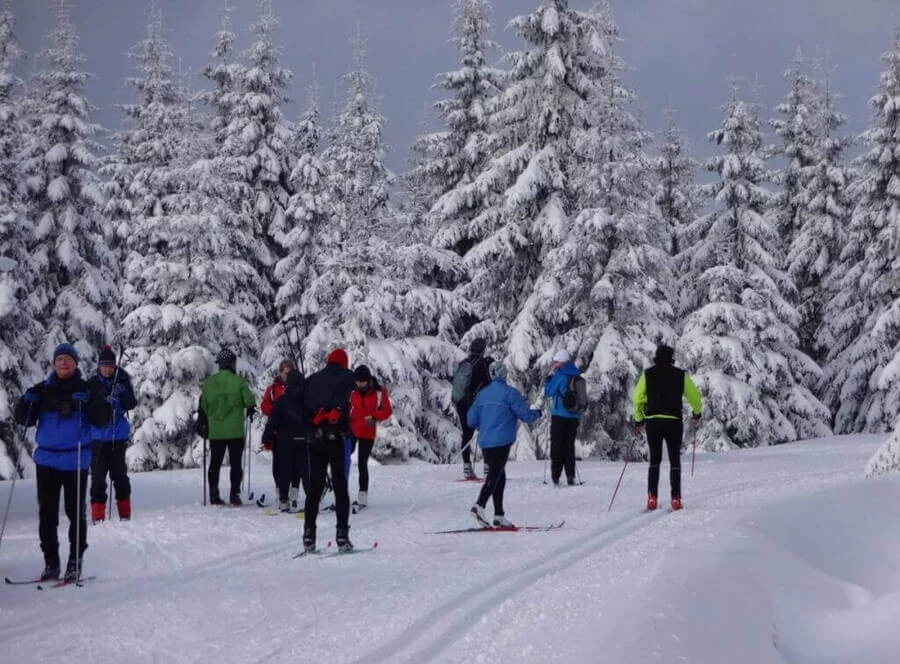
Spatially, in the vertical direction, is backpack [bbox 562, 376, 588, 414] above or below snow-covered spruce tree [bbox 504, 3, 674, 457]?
below

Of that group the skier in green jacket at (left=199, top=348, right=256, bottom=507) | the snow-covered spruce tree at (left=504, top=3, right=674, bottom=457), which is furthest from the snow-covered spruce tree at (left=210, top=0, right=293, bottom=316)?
the skier in green jacket at (left=199, top=348, right=256, bottom=507)

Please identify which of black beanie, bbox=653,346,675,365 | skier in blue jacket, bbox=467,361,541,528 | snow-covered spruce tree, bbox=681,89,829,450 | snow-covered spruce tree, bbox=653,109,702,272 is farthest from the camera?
snow-covered spruce tree, bbox=653,109,702,272

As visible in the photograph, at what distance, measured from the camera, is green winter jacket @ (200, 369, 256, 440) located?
13656 millimetres

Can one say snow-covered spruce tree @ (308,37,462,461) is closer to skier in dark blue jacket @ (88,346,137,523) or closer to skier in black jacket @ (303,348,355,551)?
skier in dark blue jacket @ (88,346,137,523)

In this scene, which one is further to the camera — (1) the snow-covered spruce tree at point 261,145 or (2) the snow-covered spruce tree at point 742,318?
(1) the snow-covered spruce tree at point 261,145

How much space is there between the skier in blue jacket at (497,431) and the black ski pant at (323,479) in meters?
2.07

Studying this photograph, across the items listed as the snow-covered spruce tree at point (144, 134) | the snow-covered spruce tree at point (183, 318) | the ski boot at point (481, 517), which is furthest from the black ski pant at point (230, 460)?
the snow-covered spruce tree at point (144, 134)

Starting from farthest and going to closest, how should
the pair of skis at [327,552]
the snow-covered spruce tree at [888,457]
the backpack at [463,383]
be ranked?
the backpack at [463,383]
the snow-covered spruce tree at [888,457]
the pair of skis at [327,552]

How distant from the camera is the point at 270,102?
31.6 meters

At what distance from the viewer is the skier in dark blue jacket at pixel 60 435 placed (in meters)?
8.92

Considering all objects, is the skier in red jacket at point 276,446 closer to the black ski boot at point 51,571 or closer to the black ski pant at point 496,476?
the black ski pant at point 496,476

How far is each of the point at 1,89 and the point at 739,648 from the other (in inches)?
1037

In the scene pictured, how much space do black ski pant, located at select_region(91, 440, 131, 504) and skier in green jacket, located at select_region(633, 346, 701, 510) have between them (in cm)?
701

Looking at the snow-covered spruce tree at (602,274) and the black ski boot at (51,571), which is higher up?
the snow-covered spruce tree at (602,274)
